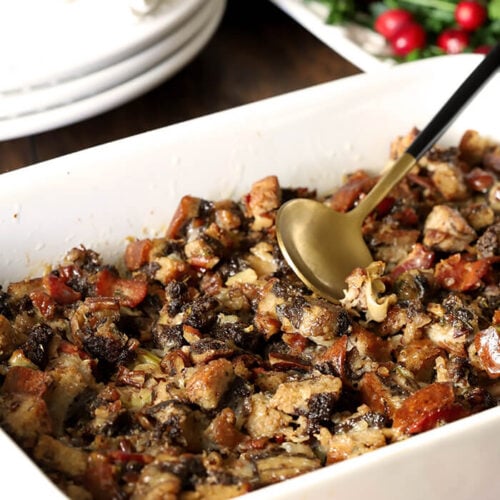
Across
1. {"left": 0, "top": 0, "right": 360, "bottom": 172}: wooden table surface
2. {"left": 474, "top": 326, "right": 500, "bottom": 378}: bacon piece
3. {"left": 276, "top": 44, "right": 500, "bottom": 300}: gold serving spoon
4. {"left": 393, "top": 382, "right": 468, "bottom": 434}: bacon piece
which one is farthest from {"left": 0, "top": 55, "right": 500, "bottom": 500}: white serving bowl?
{"left": 0, "top": 0, "right": 360, "bottom": 172}: wooden table surface

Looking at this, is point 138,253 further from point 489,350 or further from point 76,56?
point 489,350

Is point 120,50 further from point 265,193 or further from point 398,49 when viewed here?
point 398,49

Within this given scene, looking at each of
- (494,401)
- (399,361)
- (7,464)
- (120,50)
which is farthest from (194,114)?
(7,464)

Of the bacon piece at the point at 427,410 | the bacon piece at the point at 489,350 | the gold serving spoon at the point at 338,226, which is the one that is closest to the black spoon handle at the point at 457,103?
the gold serving spoon at the point at 338,226

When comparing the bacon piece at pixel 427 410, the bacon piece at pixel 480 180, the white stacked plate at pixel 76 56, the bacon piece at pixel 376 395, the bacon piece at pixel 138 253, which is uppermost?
the bacon piece at pixel 427 410

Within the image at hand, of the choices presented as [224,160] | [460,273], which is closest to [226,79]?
[224,160]

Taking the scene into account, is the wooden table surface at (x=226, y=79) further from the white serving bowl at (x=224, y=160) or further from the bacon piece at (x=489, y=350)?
the bacon piece at (x=489, y=350)
